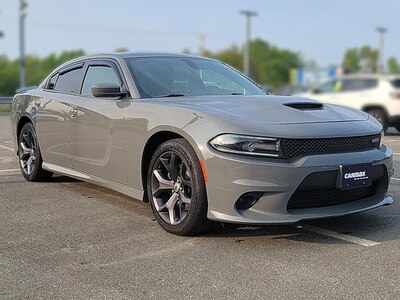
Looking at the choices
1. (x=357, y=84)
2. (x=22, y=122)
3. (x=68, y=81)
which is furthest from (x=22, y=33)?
(x=68, y=81)

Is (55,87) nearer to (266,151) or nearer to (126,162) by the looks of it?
(126,162)

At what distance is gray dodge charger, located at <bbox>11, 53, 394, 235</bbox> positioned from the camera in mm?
3754

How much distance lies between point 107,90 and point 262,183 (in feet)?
5.74

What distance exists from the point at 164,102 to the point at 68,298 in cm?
191

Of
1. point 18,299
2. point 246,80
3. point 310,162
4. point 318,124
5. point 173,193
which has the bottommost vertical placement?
point 18,299

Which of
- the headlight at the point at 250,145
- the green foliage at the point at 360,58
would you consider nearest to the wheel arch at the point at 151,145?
the headlight at the point at 250,145

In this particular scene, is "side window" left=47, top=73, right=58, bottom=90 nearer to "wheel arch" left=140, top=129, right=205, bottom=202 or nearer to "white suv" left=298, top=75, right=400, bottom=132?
"wheel arch" left=140, top=129, right=205, bottom=202

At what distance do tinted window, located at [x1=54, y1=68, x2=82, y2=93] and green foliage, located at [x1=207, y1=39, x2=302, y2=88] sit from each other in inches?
2541

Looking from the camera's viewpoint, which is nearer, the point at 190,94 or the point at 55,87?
the point at 190,94

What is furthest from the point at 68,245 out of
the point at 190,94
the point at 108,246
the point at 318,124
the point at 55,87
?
the point at 55,87

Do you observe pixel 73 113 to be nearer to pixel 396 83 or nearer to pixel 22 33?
pixel 396 83

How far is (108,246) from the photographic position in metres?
3.96

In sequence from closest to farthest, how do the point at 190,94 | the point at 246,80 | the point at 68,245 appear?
the point at 68,245, the point at 190,94, the point at 246,80

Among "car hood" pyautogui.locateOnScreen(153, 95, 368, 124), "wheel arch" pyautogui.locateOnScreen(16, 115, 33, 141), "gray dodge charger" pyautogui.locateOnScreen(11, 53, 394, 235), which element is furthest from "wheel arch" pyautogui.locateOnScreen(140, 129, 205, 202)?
"wheel arch" pyautogui.locateOnScreen(16, 115, 33, 141)
